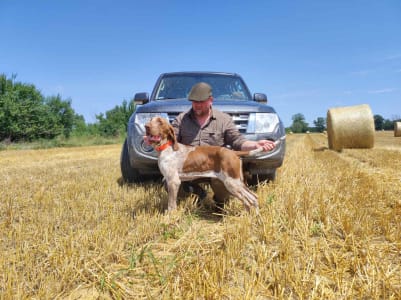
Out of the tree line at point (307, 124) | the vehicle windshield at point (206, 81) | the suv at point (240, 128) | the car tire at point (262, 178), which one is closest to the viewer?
the suv at point (240, 128)

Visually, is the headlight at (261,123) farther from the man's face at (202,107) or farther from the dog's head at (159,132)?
the dog's head at (159,132)

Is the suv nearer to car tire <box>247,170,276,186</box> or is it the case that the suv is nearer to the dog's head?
car tire <box>247,170,276,186</box>

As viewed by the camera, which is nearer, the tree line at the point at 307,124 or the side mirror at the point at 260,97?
the side mirror at the point at 260,97

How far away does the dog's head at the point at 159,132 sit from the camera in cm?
304

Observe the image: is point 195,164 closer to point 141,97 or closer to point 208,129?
point 208,129

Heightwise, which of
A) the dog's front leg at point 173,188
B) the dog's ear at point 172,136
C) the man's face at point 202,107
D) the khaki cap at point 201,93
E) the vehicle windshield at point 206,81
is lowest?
the dog's front leg at point 173,188

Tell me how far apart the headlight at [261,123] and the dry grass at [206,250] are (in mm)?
936

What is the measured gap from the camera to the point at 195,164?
321 cm

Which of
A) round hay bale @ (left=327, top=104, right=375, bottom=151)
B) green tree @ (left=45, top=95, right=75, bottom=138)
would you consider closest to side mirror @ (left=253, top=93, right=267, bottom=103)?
round hay bale @ (left=327, top=104, right=375, bottom=151)

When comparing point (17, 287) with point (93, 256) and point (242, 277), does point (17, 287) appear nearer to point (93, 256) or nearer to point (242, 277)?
point (93, 256)

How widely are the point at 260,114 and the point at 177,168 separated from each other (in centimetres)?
172

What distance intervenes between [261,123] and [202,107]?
1.12 meters

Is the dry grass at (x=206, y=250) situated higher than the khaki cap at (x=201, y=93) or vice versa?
the khaki cap at (x=201, y=93)

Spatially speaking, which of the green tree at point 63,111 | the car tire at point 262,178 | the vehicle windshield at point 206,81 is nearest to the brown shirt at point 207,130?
the car tire at point 262,178
